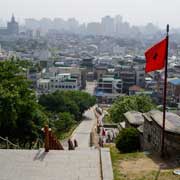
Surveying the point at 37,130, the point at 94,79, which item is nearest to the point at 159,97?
the point at 94,79

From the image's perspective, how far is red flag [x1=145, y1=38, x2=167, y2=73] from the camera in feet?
26.1

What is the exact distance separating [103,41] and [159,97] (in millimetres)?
124038

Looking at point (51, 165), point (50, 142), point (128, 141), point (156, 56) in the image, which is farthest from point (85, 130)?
point (51, 165)

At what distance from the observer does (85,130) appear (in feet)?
128

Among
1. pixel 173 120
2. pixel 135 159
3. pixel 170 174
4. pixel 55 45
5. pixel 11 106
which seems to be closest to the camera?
pixel 170 174

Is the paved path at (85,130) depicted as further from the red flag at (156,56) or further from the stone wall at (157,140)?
the red flag at (156,56)

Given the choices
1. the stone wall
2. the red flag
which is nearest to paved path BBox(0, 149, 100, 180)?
the stone wall

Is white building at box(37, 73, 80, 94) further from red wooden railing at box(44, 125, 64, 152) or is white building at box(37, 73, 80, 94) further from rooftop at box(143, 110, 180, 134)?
red wooden railing at box(44, 125, 64, 152)

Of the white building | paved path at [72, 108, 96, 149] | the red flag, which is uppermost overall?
the red flag

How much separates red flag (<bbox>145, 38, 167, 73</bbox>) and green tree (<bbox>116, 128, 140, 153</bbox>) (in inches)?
73.9

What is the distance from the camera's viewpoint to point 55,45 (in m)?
174

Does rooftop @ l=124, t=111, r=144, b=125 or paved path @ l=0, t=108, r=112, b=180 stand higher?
rooftop @ l=124, t=111, r=144, b=125

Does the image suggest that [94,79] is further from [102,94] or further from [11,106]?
[11,106]

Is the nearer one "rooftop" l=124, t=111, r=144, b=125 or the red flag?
the red flag
